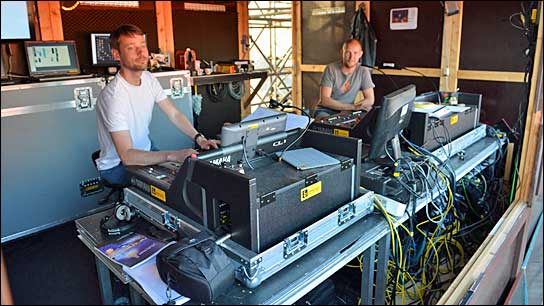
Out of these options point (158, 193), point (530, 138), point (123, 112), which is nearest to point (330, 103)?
point (530, 138)

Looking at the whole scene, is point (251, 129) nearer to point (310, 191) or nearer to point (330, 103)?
point (310, 191)

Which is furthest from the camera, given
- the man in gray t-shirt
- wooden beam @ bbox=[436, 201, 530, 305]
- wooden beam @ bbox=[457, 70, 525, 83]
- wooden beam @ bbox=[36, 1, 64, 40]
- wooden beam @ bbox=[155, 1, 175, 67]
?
wooden beam @ bbox=[155, 1, 175, 67]

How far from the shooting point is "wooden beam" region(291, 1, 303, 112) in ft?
18.6

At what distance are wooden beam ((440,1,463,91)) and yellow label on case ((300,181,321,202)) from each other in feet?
11.6

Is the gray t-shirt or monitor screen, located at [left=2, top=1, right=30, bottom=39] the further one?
the gray t-shirt

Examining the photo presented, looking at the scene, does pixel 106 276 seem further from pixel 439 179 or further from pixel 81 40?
pixel 81 40

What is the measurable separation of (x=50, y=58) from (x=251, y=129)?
2247 millimetres

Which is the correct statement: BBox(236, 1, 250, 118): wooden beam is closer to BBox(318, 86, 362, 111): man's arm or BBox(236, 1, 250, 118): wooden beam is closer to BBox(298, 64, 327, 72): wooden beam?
BBox(298, 64, 327, 72): wooden beam

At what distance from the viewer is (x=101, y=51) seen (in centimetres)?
388

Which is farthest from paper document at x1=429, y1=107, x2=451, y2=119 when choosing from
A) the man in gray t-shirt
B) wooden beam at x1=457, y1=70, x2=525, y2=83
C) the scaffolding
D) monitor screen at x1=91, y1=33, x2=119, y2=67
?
the scaffolding

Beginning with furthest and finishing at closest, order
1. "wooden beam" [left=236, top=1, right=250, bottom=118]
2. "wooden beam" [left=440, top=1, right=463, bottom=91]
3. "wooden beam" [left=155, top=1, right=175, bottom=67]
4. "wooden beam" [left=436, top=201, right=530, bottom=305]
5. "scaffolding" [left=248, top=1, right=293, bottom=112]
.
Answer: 1. "scaffolding" [left=248, top=1, right=293, bottom=112]
2. "wooden beam" [left=236, top=1, right=250, bottom=118]
3. "wooden beam" [left=155, top=1, right=175, bottom=67]
4. "wooden beam" [left=440, top=1, right=463, bottom=91]
5. "wooden beam" [left=436, top=201, right=530, bottom=305]

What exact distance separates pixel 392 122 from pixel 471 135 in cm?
113

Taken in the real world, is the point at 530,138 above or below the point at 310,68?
below

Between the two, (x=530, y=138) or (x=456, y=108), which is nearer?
(x=456, y=108)
